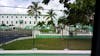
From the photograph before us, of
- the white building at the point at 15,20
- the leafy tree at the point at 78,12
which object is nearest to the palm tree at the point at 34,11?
the white building at the point at 15,20

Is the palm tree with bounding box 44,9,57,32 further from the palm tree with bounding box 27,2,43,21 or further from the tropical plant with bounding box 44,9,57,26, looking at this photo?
the palm tree with bounding box 27,2,43,21

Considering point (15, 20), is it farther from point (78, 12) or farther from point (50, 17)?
point (78, 12)

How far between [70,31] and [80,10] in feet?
1.45

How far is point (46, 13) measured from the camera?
2260 millimetres

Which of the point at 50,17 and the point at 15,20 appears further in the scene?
the point at 50,17

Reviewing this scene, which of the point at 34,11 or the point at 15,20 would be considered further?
the point at 34,11

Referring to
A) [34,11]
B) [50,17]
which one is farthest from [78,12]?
[34,11]

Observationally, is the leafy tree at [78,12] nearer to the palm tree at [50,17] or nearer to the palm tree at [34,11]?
the palm tree at [50,17]

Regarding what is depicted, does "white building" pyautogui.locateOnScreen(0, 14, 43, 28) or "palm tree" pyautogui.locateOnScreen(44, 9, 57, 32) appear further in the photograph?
"palm tree" pyautogui.locateOnScreen(44, 9, 57, 32)

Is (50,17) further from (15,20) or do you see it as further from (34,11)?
(15,20)

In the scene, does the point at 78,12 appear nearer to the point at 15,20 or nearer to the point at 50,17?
the point at 50,17

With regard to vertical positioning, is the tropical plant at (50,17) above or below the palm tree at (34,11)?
below

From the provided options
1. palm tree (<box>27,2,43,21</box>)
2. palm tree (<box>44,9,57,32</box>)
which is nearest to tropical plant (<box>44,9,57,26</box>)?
palm tree (<box>44,9,57,32</box>)

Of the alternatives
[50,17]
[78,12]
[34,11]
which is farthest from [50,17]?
[78,12]
